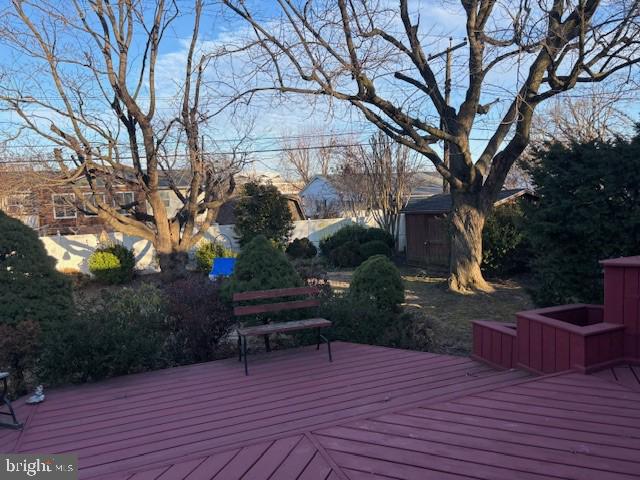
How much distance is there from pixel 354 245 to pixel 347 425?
1543 centimetres

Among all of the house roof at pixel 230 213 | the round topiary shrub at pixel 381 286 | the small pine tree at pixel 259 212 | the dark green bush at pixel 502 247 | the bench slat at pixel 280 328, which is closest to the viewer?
the bench slat at pixel 280 328

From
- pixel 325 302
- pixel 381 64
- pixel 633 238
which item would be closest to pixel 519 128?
pixel 381 64

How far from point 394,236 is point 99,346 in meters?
17.0

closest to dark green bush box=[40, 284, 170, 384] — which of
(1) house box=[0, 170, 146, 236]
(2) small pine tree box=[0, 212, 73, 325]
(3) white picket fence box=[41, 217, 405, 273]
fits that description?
(2) small pine tree box=[0, 212, 73, 325]

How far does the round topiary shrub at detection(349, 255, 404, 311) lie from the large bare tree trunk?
438cm

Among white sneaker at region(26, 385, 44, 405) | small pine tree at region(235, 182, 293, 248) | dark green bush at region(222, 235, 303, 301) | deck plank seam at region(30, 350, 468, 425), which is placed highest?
small pine tree at region(235, 182, 293, 248)

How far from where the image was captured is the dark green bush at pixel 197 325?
19.0 ft

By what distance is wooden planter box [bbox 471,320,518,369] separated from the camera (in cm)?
463

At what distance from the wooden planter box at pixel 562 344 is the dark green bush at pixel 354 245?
45.1 ft

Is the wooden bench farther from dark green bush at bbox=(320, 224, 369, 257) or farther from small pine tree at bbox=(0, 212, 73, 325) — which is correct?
dark green bush at bbox=(320, 224, 369, 257)

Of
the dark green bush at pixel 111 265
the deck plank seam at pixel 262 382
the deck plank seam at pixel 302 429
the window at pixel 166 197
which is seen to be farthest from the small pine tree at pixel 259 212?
the deck plank seam at pixel 302 429

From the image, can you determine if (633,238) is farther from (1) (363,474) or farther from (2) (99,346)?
(2) (99,346)

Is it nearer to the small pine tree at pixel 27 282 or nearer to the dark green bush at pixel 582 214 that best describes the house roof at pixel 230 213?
the dark green bush at pixel 582 214

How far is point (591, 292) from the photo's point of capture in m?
6.16
